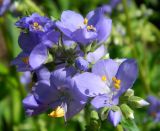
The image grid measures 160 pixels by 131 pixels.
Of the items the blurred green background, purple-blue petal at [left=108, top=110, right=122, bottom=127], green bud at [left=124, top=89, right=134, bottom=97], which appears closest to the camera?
purple-blue petal at [left=108, top=110, right=122, bottom=127]

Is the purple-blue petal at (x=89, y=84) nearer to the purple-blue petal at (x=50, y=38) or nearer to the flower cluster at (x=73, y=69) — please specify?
the flower cluster at (x=73, y=69)

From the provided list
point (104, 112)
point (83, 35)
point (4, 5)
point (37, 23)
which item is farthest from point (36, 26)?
point (4, 5)

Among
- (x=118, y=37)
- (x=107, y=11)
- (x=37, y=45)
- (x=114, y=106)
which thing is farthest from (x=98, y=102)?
(x=107, y=11)

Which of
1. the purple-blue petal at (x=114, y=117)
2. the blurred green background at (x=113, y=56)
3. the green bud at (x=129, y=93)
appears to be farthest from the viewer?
the blurred green background at (x=113, y=56)

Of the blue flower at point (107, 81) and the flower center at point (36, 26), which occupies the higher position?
the flower center at point (36, 26)

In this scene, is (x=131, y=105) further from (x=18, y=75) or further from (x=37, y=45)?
(x=18, y=75)

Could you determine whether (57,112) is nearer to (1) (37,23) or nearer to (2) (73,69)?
(2) (73,69)

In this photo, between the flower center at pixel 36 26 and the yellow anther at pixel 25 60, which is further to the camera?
the yellow anther at pixel 25 60

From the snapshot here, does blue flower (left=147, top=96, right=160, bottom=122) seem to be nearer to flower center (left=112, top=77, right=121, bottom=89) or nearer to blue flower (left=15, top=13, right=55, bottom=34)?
flower center (left=112, top=77, right=121, bottom=89)

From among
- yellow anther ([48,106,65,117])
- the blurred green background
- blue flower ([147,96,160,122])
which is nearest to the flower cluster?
yellow anther ([48,106,65,117])

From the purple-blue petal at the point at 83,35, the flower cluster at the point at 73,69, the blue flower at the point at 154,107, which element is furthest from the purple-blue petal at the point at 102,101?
the blue flower at the point at 154,107
